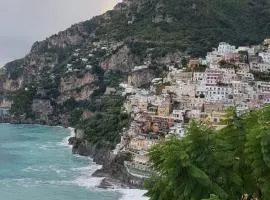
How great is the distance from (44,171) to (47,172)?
784 millimetres

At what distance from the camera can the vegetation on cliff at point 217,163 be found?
61.1 ft

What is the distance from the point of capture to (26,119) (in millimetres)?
137000

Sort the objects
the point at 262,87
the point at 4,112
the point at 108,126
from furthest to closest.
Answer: the point at 4,112
the point at 108,126
the point at 262,87

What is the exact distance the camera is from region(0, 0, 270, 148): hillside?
11706cm

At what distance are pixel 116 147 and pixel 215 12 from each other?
7386 cm

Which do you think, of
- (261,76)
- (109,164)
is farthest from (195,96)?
(109,164)

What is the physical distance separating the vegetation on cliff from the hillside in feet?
264

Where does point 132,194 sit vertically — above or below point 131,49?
below

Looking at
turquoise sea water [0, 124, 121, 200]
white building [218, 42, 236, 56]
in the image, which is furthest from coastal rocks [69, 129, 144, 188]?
white building [218, 42, 236, 56]

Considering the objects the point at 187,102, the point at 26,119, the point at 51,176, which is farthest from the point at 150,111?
the point at 26,119

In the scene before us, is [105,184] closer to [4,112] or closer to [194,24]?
[194,24]

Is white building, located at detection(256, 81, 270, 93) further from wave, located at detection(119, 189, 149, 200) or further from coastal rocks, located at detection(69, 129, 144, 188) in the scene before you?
wave, located at detection(119, 189, 149, 200)

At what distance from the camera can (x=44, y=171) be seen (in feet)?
219

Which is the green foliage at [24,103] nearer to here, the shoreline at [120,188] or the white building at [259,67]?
the white building at [259,67]
